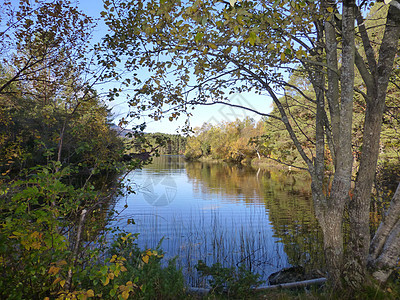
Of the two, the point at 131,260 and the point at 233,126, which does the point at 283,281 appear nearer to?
the point at 131,260

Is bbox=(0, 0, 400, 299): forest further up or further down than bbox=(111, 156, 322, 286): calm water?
further up

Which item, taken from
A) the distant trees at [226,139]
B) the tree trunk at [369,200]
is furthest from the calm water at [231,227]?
the distant trees at [226,139]

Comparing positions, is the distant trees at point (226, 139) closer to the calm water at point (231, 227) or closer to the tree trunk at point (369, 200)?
the calm water at point (231, 227)

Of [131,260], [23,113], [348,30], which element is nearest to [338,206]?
[348,30]

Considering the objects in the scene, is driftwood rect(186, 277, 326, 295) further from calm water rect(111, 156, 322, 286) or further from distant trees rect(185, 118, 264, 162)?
distant trees rect(185, 118, 264, 162)

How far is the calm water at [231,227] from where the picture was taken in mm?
6328

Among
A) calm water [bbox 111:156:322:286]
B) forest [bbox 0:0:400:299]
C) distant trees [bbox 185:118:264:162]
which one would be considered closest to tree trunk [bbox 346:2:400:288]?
forest [bbox 0:0:400:299]

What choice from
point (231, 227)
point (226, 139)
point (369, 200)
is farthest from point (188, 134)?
point (226, 139)

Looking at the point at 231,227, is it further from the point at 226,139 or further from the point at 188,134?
the point at 226,139

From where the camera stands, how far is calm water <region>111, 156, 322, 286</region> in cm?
633

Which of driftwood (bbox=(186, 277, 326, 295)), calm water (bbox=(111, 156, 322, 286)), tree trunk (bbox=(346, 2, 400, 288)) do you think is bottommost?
calm water (bbox=(111, 156, 322, 286))

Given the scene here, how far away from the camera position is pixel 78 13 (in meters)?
4.72

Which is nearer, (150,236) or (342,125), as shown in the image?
(342,125)

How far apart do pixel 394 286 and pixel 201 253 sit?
421 centimetres
